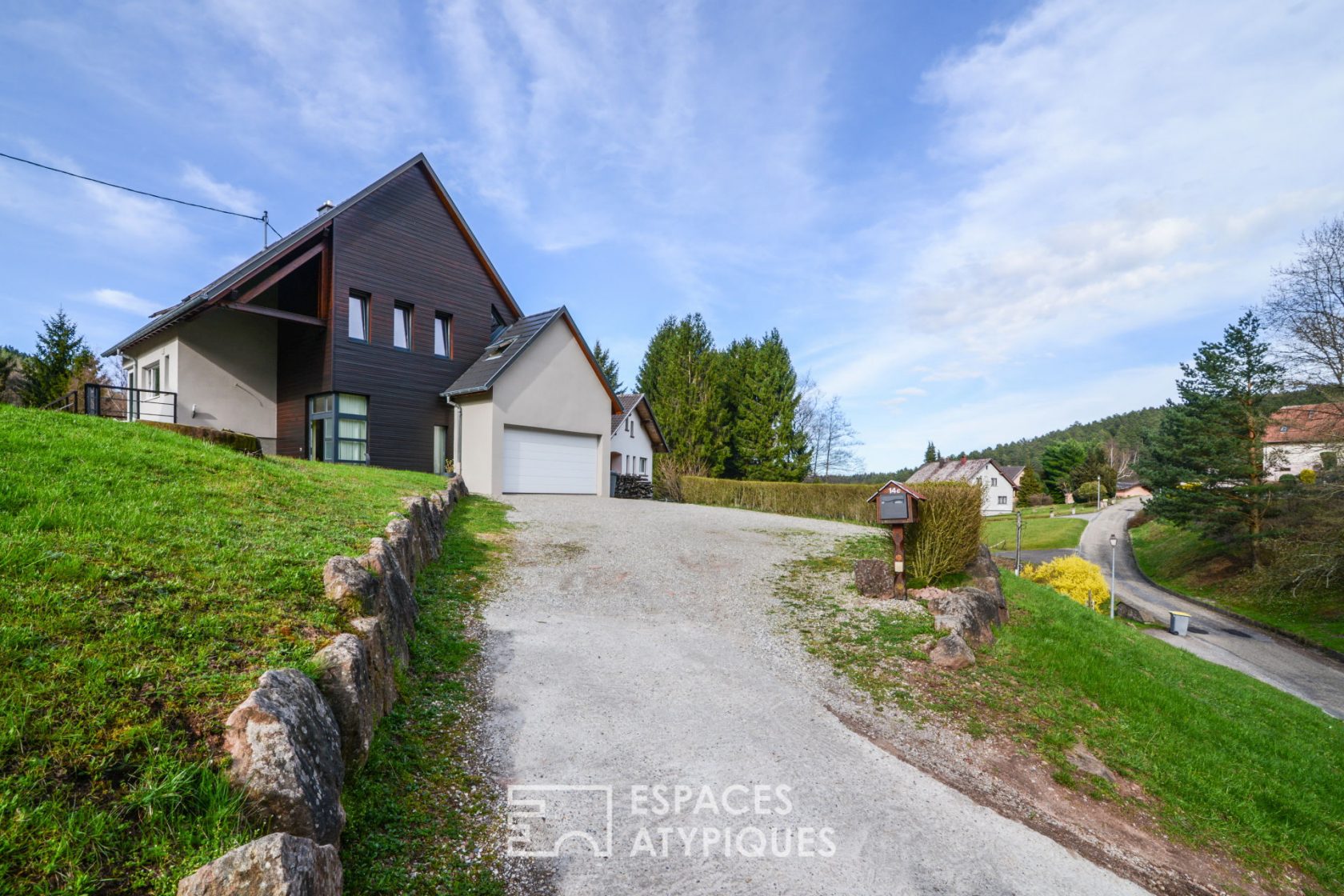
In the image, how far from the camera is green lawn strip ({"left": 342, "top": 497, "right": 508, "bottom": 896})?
2783 mm

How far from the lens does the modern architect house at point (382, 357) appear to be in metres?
15.7

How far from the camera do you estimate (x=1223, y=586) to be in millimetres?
27141

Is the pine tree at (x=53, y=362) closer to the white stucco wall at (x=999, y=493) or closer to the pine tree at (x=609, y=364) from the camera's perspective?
the pine tree at (x=609, y=364)

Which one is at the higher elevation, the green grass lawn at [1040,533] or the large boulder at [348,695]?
the large boulder at [348,695]

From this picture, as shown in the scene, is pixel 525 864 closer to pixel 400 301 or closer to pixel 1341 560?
pixel 400 301

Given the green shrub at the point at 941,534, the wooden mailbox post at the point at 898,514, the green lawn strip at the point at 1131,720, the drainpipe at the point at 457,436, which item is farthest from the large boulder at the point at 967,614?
the drainpipe at the point at 457,436

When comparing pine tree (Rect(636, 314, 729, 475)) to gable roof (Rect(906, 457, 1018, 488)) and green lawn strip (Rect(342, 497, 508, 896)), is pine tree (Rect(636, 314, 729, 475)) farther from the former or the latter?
green lawn strip (Rect(342, 497, 508, 896))

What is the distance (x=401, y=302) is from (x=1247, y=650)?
99.0 feet

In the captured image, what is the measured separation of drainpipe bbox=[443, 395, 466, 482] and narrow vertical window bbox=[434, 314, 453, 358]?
5.33 feet

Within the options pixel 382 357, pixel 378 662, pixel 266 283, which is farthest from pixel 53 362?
pixel 378 662

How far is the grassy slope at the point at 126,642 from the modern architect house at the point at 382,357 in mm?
11143

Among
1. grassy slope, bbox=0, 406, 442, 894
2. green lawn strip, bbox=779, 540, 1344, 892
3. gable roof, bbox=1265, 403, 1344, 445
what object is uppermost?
gable roof, bbox=1265, 403, 1344, 445

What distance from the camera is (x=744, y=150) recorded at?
12.3 m
